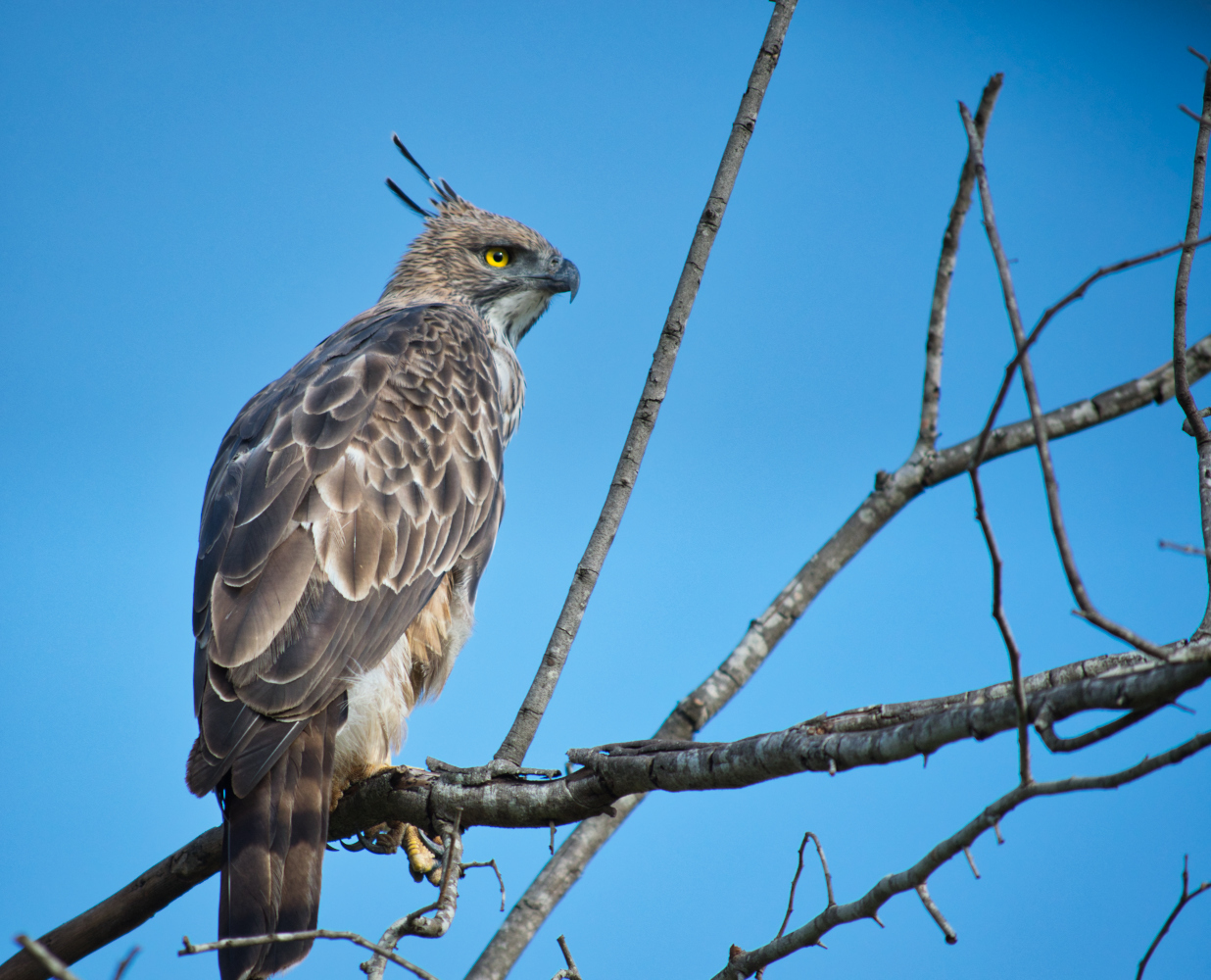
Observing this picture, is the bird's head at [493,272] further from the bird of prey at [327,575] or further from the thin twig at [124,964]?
the thin twig at [124,964]

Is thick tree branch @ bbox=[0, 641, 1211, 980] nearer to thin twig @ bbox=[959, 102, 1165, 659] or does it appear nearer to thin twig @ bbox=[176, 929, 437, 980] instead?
Result: thin twig @ bbox=[959, 102, 1165, 659]

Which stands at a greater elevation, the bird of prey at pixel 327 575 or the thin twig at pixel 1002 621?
the bird of prey at pixel 327 575

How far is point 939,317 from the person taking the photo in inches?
97.4

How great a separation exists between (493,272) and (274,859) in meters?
2.76

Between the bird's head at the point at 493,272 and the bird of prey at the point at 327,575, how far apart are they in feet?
1.42

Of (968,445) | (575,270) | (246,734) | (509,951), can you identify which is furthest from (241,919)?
(575,270)

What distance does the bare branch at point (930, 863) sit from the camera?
112cm

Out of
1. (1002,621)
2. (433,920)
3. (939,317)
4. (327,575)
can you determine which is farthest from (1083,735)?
(327,575)

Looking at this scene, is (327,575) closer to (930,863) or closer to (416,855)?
(416,855)

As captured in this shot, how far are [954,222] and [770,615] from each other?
3.51 ft

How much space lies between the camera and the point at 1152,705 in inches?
43.6

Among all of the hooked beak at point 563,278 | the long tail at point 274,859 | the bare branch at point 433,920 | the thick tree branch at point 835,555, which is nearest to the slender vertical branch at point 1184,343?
the thick tree branch at point 835,555

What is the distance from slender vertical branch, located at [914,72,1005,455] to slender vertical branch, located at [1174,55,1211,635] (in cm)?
43

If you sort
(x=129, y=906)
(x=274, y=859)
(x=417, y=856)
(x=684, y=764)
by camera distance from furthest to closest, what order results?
(x=417, y=856) → (x=129, y=906) → (x=274, y=859) → (x=684, y=764)
